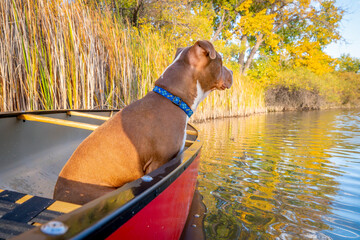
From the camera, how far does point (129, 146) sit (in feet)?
5.09

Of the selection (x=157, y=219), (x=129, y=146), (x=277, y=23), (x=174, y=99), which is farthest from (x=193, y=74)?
(x=277, y=23)

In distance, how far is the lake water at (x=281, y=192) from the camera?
6.85 feet

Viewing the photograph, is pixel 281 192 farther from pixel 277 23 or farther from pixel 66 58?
pixel 277 23

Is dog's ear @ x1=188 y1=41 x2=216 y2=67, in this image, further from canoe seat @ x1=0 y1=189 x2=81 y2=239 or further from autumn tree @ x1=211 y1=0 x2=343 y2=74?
autumn tree @ x1=211 y1=0 x2=343 y2=74

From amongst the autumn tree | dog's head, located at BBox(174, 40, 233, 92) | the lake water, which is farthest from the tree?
dog's head, located at BBox(174, 40, 233, 92)

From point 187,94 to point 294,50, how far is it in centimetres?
2169

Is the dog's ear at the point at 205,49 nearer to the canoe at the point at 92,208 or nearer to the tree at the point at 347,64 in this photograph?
the canoe at the point at 92,208

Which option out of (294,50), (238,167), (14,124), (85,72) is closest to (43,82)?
(85,72)

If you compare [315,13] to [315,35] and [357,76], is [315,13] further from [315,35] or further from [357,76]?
[357,76]

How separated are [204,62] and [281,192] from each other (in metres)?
1.75

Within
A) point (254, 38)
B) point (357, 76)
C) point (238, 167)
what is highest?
point (254, 38)

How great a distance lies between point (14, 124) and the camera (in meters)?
2.32

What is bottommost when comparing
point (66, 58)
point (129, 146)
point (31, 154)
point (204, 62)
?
point (31, 154)

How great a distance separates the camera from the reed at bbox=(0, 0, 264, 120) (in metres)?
3.11
